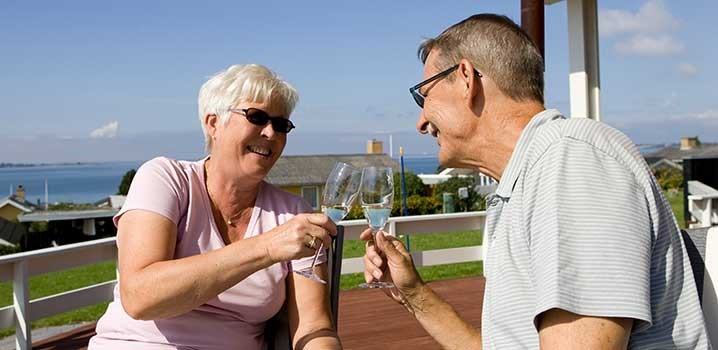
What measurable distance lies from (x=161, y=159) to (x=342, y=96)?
7157 cm

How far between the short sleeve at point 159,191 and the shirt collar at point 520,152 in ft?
3.49

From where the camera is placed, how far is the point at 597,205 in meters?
1.05

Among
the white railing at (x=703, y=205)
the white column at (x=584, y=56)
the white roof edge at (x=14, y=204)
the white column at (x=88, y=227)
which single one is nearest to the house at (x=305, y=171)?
the white column at (x=88, y=227)

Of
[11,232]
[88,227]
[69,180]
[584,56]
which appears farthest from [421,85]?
[69,180]

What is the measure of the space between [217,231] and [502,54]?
43.9 inches

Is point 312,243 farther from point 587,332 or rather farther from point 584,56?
point 584,56

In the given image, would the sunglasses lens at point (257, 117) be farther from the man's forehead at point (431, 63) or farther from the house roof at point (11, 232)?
the house roof at point (11, 232)

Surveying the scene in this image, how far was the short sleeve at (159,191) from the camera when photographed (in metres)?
2.00

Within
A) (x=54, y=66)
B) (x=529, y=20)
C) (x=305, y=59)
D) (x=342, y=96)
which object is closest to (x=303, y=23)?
(x=305, y=59)

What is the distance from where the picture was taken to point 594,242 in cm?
103

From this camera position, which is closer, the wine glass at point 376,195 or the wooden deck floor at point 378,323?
the wine glass at point 376,195

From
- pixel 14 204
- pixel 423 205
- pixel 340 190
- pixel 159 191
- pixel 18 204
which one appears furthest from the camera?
pixel 18 204

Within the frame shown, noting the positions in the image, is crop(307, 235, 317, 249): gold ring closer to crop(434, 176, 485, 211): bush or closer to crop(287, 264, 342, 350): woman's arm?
crop(287, 264, 342, 350): woman's arm

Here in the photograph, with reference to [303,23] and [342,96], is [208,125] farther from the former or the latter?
[342,96]
